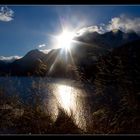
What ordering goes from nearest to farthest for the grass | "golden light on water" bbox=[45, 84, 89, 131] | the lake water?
the grass, "golden light on water" bbox=[45, 84, 89, 131], the lake water

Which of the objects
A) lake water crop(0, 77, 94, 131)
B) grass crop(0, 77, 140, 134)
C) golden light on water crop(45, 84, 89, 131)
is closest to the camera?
grass crop(0, 77, 140, 134)

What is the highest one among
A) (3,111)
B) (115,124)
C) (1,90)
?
(1,90)

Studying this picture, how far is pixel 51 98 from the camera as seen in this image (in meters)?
3.97

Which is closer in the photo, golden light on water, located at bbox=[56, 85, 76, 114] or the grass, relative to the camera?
the grass

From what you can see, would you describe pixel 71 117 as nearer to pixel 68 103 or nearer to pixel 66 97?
pixel 68 103

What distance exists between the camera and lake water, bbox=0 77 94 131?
3.79 metres

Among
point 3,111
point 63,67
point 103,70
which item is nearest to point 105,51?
point 103,70

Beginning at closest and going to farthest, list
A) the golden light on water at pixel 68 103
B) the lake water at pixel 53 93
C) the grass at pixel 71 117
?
the grass at pixel 71 117, the golden light on water at pixel 68 103, the lake water at pixel 53 93

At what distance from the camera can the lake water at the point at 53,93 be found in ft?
12.4

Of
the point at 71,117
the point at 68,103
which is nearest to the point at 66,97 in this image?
the point at 68,103

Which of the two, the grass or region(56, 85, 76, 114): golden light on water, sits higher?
region(56, 85, 76, 114): golden light on water

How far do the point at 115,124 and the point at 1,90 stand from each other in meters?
1.47
